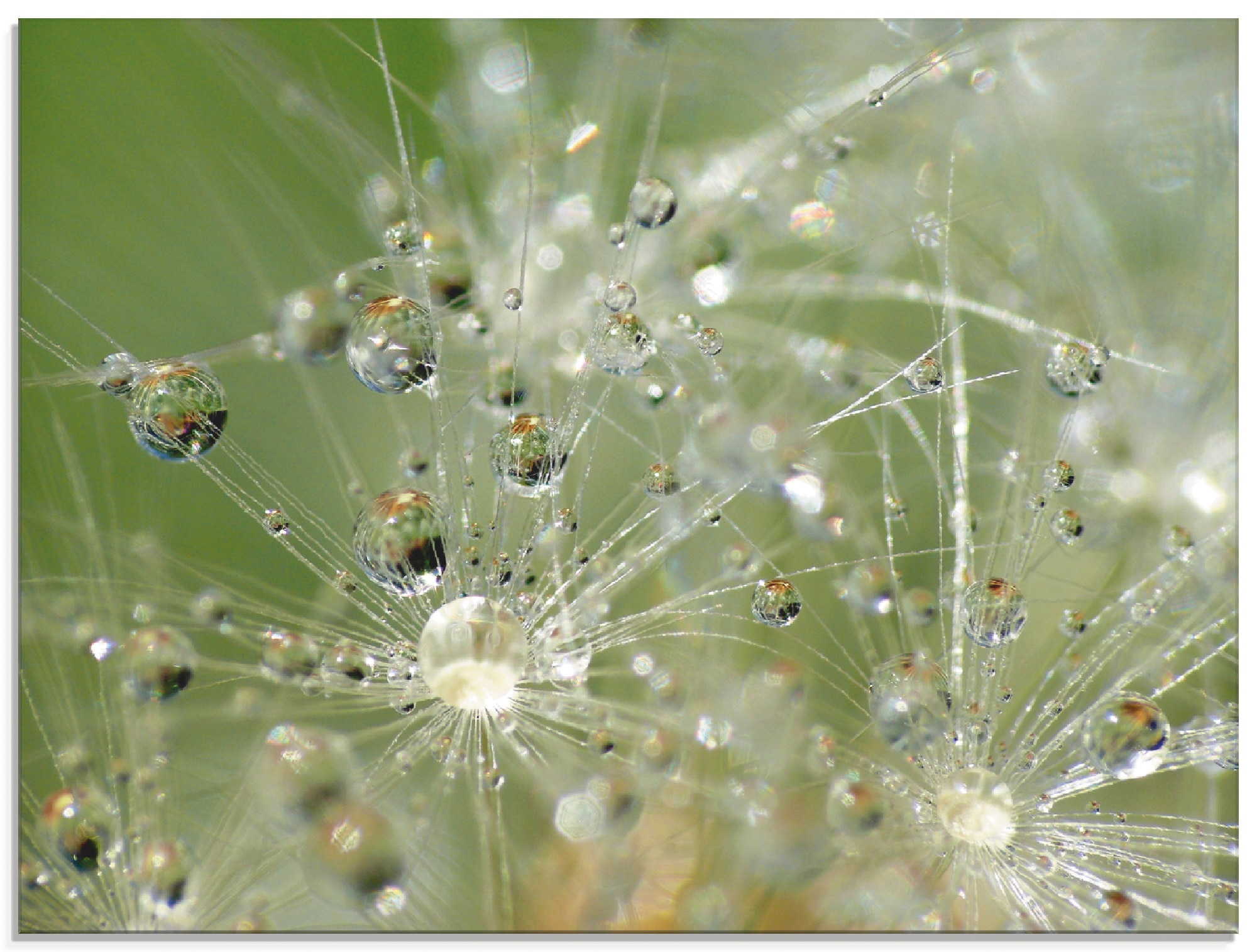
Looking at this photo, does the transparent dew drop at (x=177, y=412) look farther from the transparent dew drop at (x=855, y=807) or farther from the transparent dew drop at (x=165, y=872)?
the transparent dew drop at (x=855, y=807)

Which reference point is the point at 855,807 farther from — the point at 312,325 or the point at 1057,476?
the point at 312,325

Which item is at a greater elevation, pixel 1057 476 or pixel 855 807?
pixel 1057 476

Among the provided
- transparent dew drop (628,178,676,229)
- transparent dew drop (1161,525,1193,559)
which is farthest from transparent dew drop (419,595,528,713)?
transparent dew drop (1161,525,1193,559)

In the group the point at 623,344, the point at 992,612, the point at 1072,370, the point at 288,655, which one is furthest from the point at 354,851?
the point at 1072,370

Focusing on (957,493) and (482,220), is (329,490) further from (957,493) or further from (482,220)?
(957,493)

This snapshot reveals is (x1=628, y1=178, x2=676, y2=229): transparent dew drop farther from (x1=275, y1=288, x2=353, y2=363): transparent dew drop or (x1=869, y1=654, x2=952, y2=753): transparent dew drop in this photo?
(x1=869, y1=654, x2=952, y2=753): transparent dew drop

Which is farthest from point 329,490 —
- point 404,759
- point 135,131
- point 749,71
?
point 749,71
